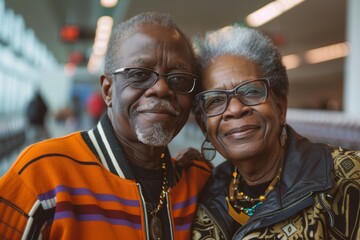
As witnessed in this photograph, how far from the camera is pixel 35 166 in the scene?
1.49 meters

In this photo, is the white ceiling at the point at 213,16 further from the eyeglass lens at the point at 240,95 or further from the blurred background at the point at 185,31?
the eyeglass lens at the point at 240,95

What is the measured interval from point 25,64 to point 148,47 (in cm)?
1805

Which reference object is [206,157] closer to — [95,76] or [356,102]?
[356,102]

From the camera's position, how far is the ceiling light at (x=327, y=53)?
1827 cm

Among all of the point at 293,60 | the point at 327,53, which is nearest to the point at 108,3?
the point at 327,53

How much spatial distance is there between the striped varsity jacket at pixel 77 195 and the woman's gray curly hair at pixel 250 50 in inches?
21.3

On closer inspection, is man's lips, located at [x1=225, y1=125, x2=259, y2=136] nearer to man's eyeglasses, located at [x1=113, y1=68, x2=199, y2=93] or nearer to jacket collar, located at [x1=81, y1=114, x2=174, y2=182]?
man's eyeglasses, located at [x1=113, y1=68, x2=199, y2=93]

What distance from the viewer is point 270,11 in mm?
8469

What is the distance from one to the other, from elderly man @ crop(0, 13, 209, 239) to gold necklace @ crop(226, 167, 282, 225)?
0.53ft

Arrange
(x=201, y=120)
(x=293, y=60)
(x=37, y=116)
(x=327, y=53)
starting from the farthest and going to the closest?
1. (x=293, y=60)
2. (x=327, y=53)
3. (x=37, y=116)
4. (x=201, y=120)

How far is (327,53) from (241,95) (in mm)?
19883

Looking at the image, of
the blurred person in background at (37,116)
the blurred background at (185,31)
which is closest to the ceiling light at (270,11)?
the blurred background at (185,31)

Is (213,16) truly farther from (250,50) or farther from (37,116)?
(250,50)

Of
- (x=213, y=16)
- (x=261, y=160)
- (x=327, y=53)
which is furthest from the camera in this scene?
(x=327, y=53)
